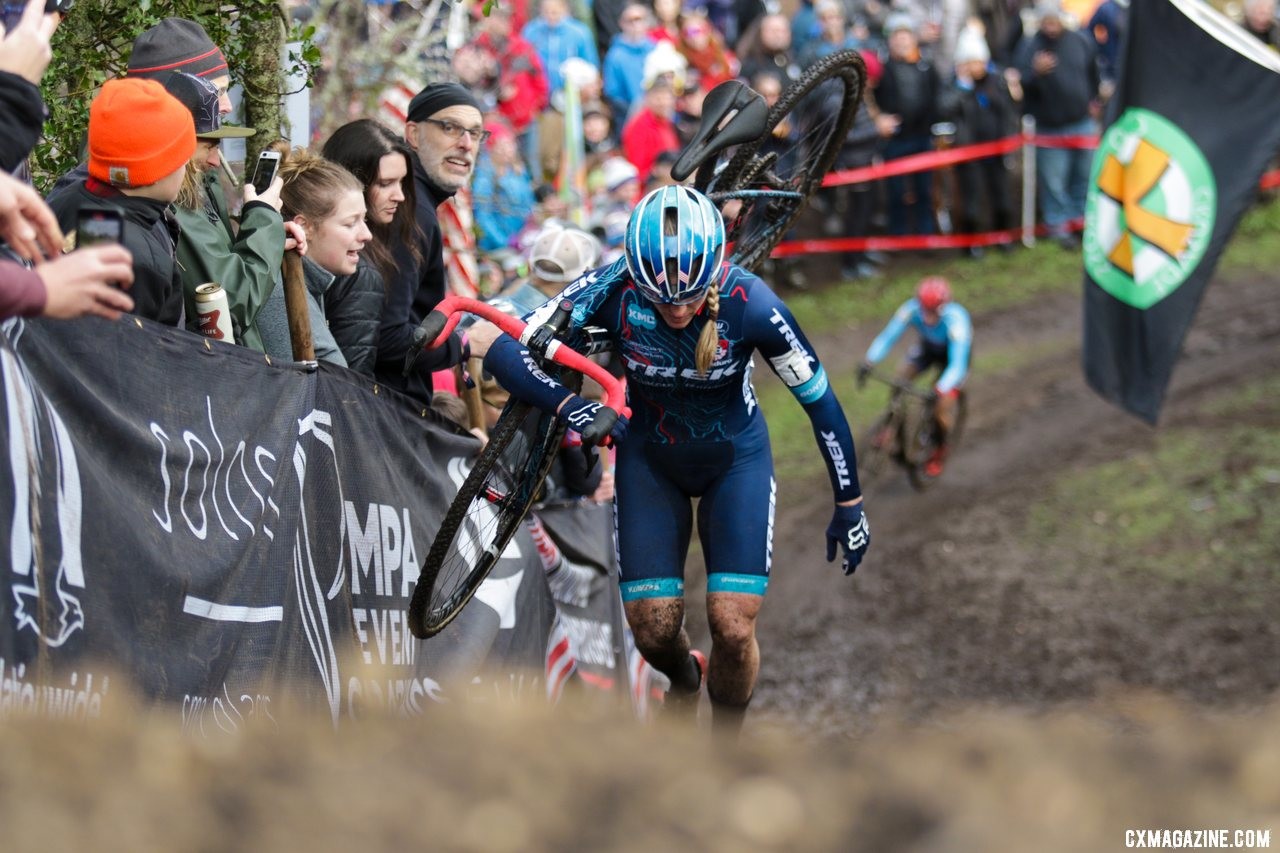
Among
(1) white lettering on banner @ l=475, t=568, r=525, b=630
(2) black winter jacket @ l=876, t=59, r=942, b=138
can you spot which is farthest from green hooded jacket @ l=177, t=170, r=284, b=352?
(2) black winter jacket @ l=876, t=59, r=942, b=138

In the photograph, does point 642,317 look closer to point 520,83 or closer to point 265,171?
point 265,171

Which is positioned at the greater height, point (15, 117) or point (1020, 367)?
point (15, 117)

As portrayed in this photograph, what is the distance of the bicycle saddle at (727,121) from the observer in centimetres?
677

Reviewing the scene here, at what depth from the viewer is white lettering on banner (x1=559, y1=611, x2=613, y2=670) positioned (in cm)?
834

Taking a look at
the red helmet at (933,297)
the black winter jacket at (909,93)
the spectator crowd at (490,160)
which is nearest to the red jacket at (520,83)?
the spectator crowd at (490,160)

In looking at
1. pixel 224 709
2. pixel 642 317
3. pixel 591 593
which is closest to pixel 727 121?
pixel 642 317

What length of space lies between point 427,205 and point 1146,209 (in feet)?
18.0

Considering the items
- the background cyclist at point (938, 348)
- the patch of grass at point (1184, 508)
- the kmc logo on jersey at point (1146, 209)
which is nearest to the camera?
the kmc logo on jersey at point (1146, 209)

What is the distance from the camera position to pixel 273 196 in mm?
5867

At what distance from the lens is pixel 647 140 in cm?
1672

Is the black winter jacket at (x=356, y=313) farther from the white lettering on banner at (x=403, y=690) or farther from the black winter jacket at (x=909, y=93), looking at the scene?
the black winter jacket at (x=909, y=93)

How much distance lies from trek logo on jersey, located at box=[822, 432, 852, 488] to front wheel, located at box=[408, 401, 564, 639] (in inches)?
47.6

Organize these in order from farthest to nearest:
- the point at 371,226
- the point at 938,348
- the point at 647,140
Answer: the point at 647,140 < the point at 938,348 < the point at 371,226

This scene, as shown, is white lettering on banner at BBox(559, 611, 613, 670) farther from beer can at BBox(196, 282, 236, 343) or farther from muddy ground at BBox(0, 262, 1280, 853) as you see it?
muddy ground at BBox(0, 262, 1280, 853)
